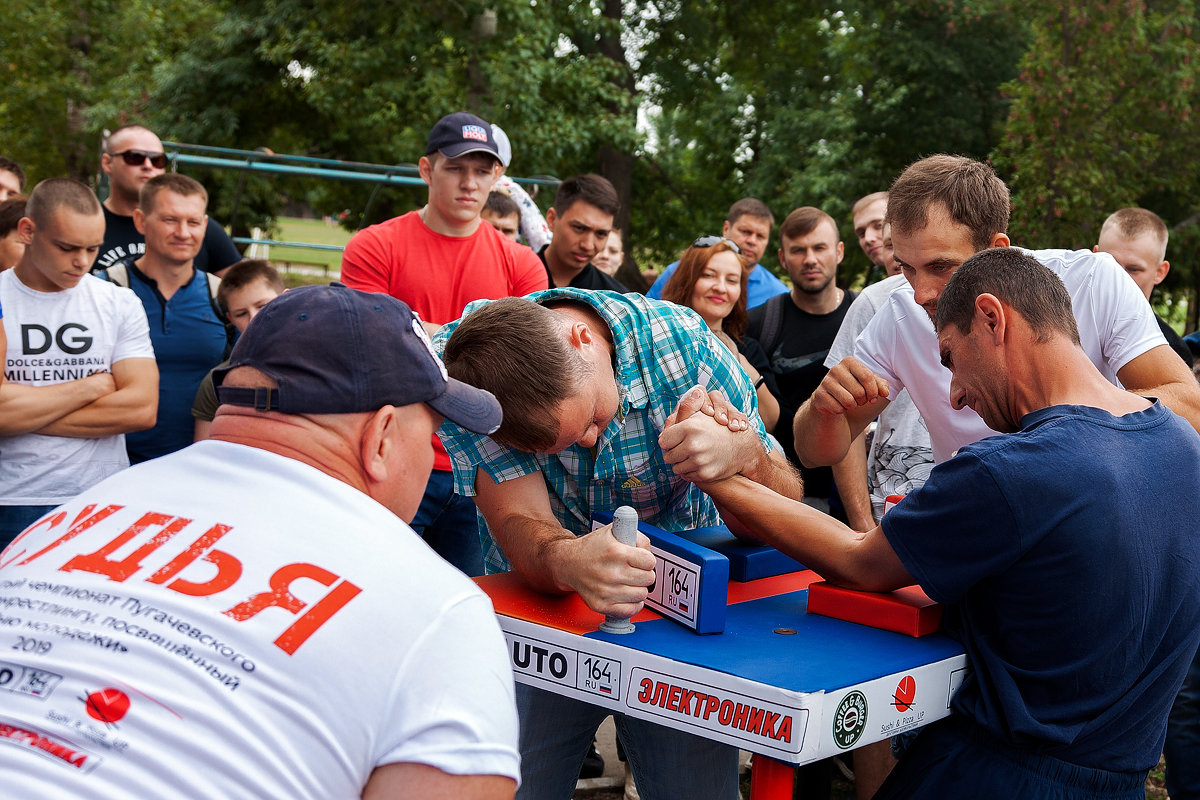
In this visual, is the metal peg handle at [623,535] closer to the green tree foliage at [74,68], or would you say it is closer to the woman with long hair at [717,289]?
the woman with long hair at [717,289]

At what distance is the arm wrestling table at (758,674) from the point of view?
177cm

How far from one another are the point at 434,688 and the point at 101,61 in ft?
65.3

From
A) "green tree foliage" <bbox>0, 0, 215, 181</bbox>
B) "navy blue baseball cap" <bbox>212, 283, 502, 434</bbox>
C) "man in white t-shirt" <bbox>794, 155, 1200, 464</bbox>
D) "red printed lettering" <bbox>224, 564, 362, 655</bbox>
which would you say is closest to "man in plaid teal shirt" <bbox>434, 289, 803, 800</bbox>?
"man in white t-shirt" <bbox>794, 155, 1200, 464</bbox>

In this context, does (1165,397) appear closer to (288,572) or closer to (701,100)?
(288,572)

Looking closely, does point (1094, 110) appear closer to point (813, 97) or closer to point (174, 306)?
point (813, 97)

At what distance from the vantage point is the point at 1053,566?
6.16 feet

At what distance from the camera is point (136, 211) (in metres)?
4.94

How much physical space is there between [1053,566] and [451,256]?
3.02 m

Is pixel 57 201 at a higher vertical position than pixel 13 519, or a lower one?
higher

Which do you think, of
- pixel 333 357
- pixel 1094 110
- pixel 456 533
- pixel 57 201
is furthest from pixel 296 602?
pixel 1094 110

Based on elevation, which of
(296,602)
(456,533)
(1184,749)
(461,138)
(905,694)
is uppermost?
(461,138)

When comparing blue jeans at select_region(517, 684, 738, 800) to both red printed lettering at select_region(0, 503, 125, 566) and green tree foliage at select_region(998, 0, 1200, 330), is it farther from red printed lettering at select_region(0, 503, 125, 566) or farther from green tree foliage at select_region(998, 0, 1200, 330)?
green tree foliage at select_region(998, 0, 1200, 330)

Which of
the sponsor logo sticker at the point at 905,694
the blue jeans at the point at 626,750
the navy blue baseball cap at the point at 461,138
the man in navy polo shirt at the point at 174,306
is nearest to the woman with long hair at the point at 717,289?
the navy blue baseball cap at the point at 461,138

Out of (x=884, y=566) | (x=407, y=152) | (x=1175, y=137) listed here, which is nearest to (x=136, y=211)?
(x=884, y=566)
